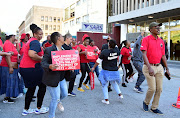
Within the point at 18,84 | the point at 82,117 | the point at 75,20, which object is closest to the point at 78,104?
the point at 82,117

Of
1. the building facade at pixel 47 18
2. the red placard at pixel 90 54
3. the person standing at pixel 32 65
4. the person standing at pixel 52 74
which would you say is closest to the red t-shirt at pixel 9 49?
the person standing at pixel 32 65

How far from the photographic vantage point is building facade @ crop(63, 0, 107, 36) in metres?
27.0

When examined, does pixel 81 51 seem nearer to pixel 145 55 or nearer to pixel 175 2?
pixel 145 55

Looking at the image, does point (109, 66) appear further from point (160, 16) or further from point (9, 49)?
point (160, 16)

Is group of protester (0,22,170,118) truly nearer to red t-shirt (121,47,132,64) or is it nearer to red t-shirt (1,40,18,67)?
A: red t-shirt (1,40,18,67)

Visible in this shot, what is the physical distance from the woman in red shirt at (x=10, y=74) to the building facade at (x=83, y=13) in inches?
655

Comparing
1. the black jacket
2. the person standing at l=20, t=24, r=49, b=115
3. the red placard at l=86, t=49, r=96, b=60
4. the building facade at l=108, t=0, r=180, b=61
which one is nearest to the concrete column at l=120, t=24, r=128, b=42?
the building facade at l=108, t=0, r=180, b=61

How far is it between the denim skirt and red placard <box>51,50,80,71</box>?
2242mm

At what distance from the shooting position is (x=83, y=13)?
109 feet

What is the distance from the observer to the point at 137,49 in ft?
21.0

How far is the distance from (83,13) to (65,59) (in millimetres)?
31068

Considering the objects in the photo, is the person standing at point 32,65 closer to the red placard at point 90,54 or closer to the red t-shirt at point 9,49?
the red t-shirt at point 9,49

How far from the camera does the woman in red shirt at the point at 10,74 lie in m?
4.73

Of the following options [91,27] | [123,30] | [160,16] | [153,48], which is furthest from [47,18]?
[153,48]
